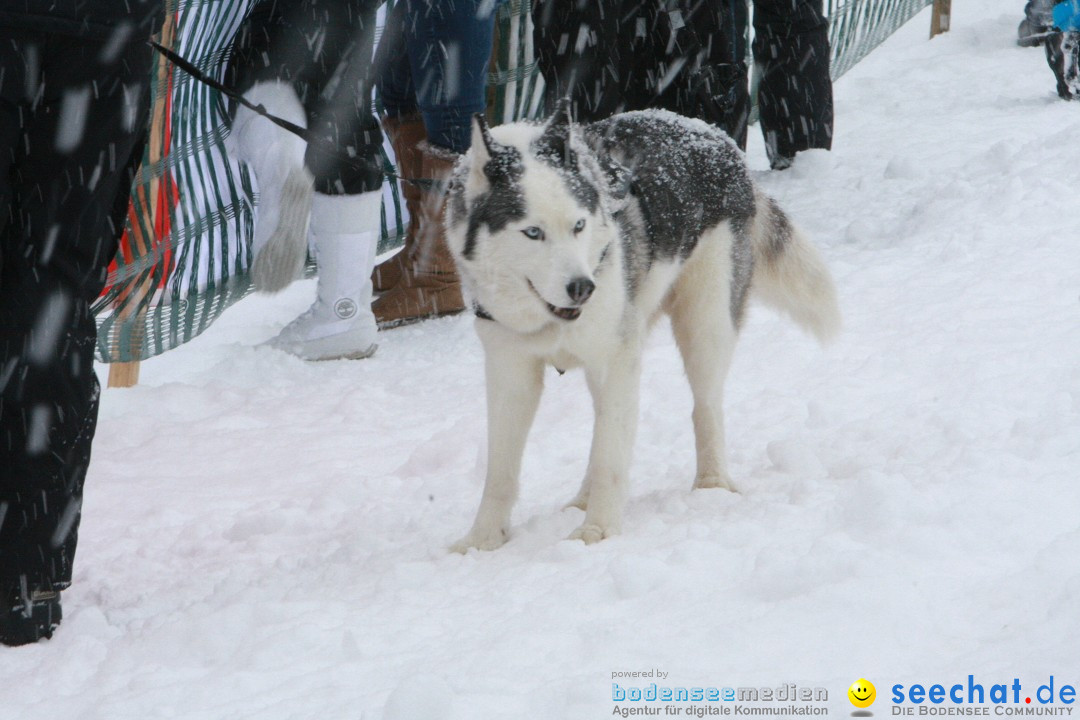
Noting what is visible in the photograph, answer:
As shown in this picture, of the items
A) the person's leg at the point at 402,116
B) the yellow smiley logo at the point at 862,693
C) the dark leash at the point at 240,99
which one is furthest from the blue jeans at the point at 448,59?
the yellow smiley logo at the point at 862,693

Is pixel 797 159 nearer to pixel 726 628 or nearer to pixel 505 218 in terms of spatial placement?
pixel 505 218

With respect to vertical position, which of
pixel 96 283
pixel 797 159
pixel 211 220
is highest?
pixel 96 283

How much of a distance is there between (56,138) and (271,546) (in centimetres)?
136

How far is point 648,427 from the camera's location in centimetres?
406

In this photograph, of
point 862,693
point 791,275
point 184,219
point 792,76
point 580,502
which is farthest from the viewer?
point 792,76

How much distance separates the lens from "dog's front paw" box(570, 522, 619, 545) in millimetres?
2959

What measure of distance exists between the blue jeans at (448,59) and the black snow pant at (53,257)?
113 inches

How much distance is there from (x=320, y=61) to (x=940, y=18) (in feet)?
32.6

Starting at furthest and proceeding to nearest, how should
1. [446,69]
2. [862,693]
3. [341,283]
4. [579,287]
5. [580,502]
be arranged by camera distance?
[446,69] < [341,283] < [580,502] < [579,287] < [862,693]

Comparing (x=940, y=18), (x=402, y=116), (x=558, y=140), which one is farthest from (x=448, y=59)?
(x=940, y=18)

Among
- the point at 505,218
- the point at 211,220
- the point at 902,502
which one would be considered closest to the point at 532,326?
the point at 505,218

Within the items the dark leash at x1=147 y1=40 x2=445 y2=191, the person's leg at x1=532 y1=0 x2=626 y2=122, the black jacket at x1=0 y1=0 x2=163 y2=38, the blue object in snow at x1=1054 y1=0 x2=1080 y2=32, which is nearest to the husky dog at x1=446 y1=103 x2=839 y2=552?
the dark leash at x1=147 y1=40 x2=445 y2=191

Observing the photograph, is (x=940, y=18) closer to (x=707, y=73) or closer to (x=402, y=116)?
(x=707, y=73)

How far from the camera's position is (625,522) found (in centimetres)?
311
